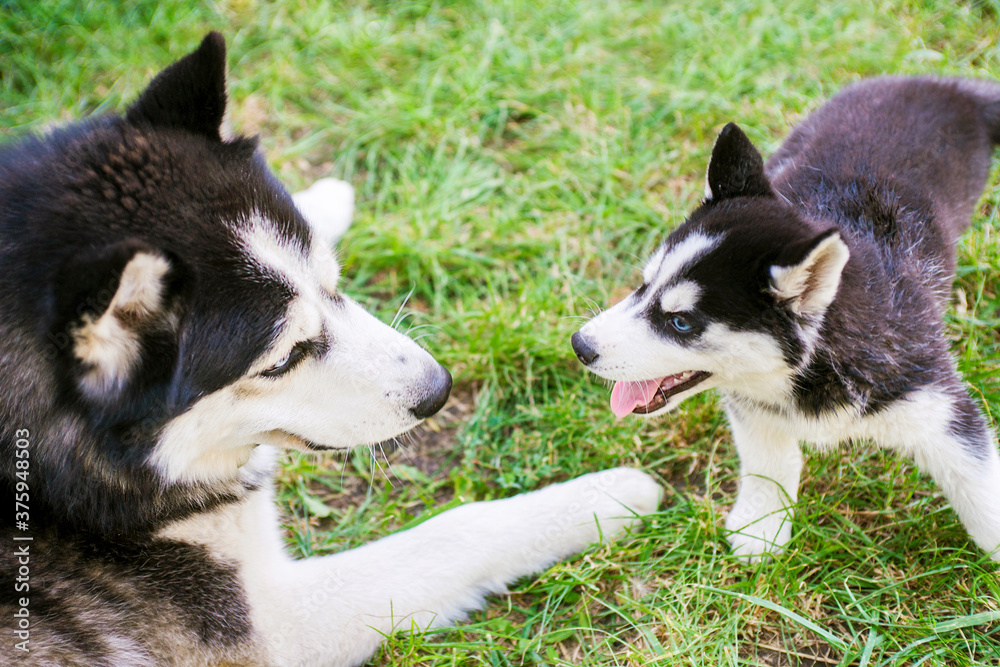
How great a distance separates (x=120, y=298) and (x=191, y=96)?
90cm

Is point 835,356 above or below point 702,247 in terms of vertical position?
below

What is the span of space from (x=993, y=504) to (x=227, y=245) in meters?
2.76

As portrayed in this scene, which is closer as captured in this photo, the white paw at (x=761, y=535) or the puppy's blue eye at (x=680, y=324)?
the puppy's blue eye at (x=680, y=324)

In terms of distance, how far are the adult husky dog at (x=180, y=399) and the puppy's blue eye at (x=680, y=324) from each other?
85 centimetres

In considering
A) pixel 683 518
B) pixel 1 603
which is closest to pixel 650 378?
pixel 683 518

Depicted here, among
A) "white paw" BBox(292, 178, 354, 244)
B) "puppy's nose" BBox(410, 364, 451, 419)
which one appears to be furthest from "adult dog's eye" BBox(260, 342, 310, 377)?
"white paw" BBox(292, 178, 354, 244)

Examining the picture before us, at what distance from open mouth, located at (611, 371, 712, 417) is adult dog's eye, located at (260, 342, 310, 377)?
1.34 metres

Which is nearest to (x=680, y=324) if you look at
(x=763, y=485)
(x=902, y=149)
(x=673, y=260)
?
(x=673, y=260)

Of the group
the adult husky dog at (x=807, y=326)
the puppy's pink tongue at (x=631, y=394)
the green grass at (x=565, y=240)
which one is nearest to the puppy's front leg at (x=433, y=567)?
the green grass at (x=565, y=240)

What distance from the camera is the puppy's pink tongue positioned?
119 inches

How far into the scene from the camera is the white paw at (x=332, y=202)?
439 cm

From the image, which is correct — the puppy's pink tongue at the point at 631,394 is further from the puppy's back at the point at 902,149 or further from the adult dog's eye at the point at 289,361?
the adult dog's eye at the point at 289,361

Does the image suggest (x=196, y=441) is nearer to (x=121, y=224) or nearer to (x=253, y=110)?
(x=121, y=224)

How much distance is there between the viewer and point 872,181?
3148 millimetres
